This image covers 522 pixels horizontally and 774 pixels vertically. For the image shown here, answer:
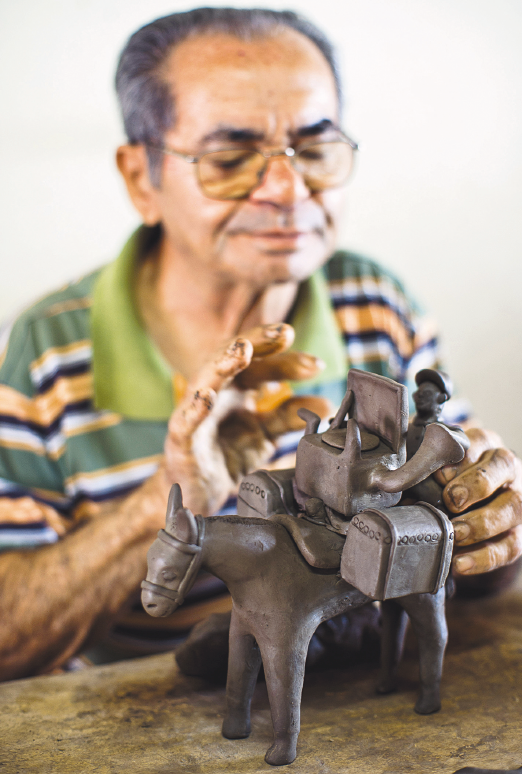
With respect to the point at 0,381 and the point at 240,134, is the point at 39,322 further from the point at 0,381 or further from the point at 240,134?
the point at 240,134

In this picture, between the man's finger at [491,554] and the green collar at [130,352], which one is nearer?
the man's finger at [491,554]

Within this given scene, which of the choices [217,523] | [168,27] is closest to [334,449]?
[217,523]

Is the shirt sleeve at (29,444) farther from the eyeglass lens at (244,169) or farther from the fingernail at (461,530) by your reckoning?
the fingernail at (461,530)

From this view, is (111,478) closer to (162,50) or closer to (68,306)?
(68,306)

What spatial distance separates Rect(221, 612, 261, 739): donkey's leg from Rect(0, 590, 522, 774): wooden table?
11 mm

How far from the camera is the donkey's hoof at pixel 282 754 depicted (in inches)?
20.9

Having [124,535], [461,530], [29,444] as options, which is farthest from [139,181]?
[461,530]

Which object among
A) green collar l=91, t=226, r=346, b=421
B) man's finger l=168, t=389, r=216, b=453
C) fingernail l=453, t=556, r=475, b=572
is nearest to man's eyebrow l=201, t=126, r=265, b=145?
green collar l=91, t=226, r=346, b=421

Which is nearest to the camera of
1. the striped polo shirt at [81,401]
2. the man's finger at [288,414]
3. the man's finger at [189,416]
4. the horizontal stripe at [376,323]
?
the man's finger at [189,416]

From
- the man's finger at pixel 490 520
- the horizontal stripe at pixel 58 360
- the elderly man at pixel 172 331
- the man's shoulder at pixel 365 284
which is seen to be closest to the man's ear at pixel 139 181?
the elderly man at pixel 172 331

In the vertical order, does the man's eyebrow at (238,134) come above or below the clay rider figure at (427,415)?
above

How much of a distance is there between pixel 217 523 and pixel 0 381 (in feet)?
2.15

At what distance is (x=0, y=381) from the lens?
104 centimetres

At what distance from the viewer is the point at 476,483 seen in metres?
0.61
